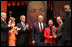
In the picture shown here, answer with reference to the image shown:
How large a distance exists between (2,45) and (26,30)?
1003 mm

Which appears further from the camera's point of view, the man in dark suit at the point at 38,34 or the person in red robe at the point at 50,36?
the man in dark suit at the point at 38,34

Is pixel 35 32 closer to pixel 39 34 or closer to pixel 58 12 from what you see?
pixel 39 34

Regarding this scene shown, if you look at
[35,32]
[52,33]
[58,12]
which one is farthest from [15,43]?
[58,12]

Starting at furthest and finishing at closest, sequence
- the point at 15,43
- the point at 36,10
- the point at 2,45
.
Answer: the point at 36,10
the point at 15,43
the point at 2,45

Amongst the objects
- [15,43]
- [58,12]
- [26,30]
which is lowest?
[15,43]

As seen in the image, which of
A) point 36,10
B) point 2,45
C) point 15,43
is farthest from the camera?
point 36,10

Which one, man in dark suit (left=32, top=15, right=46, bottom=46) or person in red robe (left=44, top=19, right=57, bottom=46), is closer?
person in red robe (left=44, top=19, right=57, bottom=46)

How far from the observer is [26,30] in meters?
6.43

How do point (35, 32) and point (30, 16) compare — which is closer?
point (35, 32)

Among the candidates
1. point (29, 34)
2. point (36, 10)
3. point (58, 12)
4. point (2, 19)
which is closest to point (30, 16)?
point (36, 10)

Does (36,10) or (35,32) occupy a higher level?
(36,10)

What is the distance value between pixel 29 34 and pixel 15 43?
616mm

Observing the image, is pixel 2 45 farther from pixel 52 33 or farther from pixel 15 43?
pixel 52 33

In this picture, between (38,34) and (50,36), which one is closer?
(50,36)
